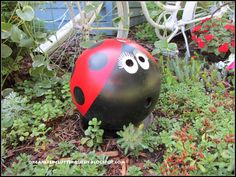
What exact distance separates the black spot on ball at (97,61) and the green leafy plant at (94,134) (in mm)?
315

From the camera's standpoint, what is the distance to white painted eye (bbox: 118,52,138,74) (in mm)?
1643

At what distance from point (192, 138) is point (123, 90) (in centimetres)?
51

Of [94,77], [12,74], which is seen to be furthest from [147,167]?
[12,74]

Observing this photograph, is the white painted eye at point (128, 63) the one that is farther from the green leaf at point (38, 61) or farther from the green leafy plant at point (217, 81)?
the green leafy plant at point (217, 81)

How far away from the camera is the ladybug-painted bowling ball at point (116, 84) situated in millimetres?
1620

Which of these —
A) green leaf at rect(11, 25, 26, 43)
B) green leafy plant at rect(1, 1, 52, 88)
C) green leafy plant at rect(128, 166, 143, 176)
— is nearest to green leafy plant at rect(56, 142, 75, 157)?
green leafy plant at rect(128, 166, 143, 176)

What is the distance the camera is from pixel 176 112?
2227 mm

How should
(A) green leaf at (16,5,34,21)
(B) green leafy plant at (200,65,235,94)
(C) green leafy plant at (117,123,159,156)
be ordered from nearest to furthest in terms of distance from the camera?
(C) green leafy plant at (117,123,159,156) < (A) green leaf at (16,5,34,21) < (B) green leafy plant at (200,65,235,94)

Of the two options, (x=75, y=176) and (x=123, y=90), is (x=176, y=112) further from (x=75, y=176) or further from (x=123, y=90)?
(x=75, y=176)

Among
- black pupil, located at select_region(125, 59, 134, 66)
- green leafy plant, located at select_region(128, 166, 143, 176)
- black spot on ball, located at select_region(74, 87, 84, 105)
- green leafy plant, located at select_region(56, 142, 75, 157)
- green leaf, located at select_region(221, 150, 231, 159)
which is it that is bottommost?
green leafy plant, located at select_region(128, 166, 143, 176)

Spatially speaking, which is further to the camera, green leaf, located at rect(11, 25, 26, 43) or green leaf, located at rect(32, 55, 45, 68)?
green leaf, located at rect(32, 55, 45, 68)

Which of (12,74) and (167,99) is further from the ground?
(12,74)

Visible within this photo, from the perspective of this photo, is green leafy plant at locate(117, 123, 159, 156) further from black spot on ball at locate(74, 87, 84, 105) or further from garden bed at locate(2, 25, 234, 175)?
black spot on ball at locate(74, 87, 84, 105)

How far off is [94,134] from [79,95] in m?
0.26
